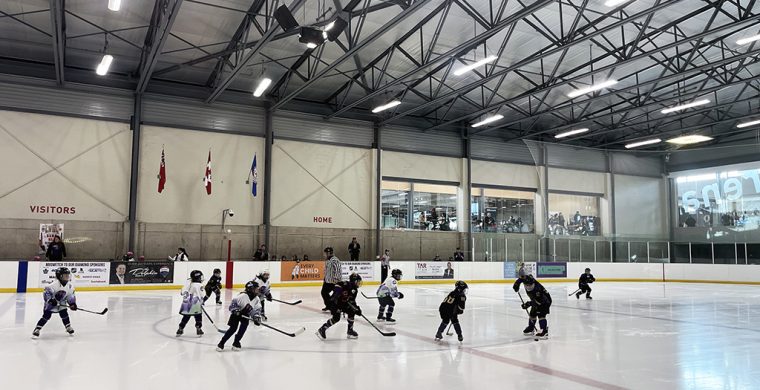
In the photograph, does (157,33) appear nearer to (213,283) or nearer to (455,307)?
(213,283)

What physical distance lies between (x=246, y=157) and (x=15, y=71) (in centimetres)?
962

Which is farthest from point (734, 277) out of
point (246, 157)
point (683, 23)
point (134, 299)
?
point (134, 299)

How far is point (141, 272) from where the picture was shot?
19.9 meters

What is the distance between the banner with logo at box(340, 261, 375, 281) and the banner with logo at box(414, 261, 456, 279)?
2.26 metres

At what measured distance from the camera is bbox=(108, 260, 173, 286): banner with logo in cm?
1942

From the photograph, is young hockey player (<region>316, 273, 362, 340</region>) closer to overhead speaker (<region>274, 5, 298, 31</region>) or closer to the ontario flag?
overhead speaker (<region>274, 5, 298, 31</region>)

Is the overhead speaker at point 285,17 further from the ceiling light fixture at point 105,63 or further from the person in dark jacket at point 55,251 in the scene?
the person in dark jacket at point 55,251

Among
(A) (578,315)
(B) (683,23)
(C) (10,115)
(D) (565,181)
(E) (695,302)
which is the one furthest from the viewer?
(D) (565,181)

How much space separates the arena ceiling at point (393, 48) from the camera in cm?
1686

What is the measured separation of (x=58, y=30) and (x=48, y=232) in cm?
875

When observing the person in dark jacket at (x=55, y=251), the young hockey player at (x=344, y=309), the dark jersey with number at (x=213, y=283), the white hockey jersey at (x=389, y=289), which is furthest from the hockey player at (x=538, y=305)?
the person in dark jacket at (x=55, y=251)

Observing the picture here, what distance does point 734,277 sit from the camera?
90.5 ft

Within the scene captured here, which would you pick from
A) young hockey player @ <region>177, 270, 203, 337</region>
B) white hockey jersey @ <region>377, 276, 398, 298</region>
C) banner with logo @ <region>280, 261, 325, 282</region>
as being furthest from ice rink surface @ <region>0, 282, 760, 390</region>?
banner with logo @ <region>280, 261, 325, 282</region>

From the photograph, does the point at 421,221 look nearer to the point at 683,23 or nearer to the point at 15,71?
the point at 683,23
